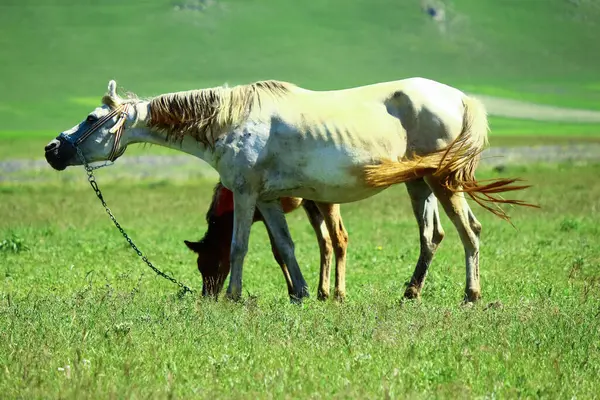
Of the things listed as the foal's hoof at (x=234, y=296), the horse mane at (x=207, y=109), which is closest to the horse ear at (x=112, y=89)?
the horse mane at (x=207, y=109)

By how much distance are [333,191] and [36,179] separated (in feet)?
93.0

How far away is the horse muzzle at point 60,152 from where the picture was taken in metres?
10.7

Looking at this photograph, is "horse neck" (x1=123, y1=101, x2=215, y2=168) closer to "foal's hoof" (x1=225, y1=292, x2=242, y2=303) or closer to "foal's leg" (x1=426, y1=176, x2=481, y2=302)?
"foal's hoof" (x1=225, y1=292, x2=242, y2=303)

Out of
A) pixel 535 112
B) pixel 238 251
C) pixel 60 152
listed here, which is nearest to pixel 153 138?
pixel 60 152

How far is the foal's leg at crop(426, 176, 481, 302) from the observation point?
10.7m

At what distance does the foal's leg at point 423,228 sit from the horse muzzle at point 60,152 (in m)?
3.61

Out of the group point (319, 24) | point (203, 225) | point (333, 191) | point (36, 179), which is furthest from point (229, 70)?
point (333, 191)

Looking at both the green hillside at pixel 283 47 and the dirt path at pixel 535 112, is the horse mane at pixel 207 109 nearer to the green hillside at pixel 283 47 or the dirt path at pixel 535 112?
the dirt path at pixel 535 112

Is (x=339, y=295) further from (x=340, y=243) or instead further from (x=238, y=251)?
(x=238, y=251)

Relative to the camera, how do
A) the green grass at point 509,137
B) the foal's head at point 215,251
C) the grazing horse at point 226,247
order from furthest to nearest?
the green grass at point 509,137, the foal's head at point 215,251, the grazing horse at point 226,247

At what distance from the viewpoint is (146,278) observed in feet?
44.1

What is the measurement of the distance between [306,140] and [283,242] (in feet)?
3.81

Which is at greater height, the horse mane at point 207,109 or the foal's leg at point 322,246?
the horse mane at point 207,109

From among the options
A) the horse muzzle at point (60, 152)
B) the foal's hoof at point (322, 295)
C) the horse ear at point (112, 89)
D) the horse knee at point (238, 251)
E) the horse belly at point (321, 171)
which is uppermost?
the horse ear at point (112, 89)
